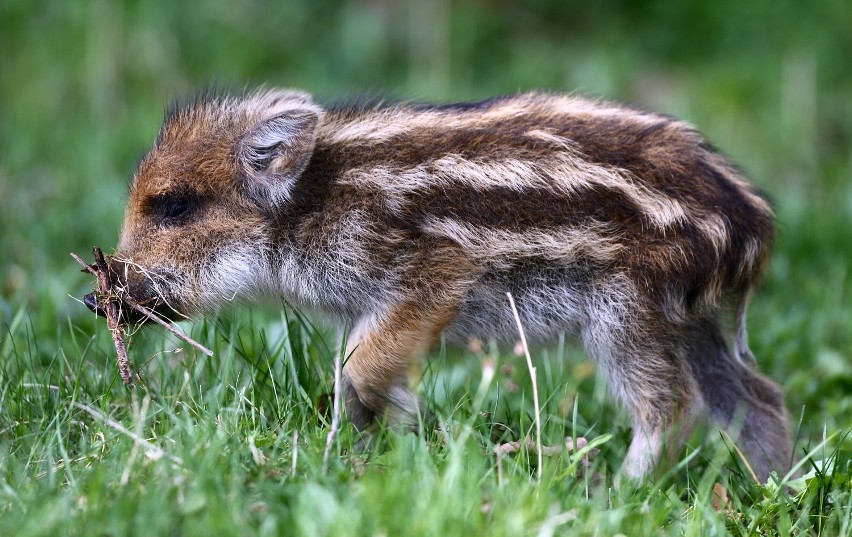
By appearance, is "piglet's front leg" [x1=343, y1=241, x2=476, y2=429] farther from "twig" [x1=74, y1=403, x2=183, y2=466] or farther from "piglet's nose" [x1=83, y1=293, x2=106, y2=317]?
"twig" [x1=74, y1=403, x2=183, y2=466]

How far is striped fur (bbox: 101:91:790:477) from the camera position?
511cm

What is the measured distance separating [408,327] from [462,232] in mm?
499

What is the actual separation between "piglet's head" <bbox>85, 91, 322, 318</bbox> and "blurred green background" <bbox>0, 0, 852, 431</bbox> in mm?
3146

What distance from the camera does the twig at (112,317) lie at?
4609 millimetres

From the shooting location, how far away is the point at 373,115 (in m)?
5.53

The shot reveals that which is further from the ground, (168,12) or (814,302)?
(168,12)

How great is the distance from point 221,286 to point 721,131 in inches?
264

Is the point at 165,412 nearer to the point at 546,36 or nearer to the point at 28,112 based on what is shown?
the point at 28,112

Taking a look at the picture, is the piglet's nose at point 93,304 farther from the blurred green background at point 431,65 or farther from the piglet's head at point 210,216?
the blurred green background at point 431,65

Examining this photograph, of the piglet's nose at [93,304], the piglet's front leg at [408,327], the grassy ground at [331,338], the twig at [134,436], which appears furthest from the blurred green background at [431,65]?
the twig at [134,436]

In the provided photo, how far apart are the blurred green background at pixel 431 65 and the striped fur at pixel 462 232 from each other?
324 centimetres

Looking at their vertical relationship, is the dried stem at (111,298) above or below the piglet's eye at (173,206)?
below

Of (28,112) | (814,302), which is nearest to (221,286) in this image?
(814,302)

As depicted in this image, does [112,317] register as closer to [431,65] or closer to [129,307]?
[129,307]
